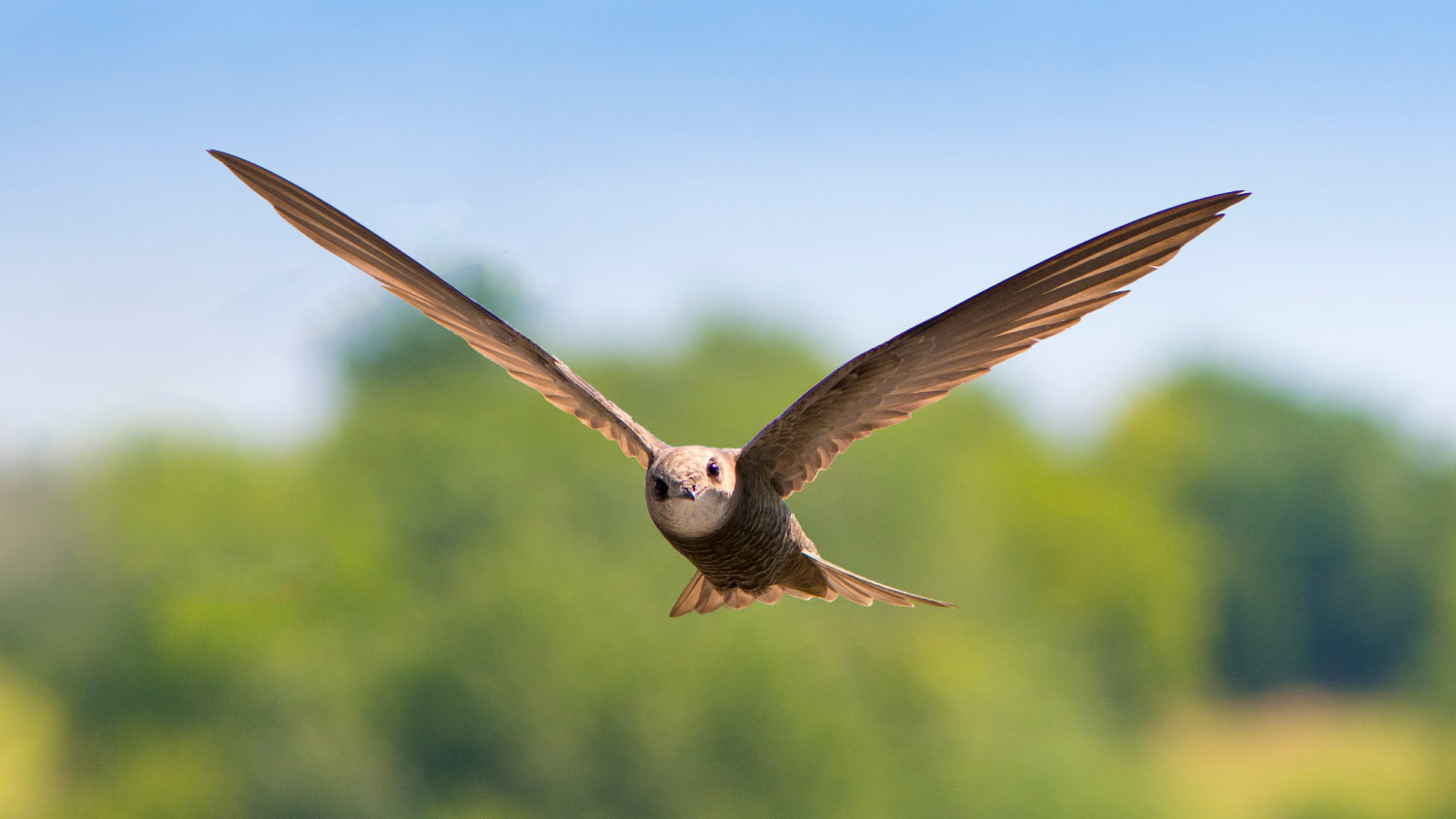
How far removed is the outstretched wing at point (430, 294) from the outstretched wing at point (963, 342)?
0.38 m

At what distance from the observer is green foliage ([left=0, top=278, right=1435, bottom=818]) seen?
39.6 meters

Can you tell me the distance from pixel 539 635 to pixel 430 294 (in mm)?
40625

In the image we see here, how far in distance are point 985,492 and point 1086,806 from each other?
15.8 m

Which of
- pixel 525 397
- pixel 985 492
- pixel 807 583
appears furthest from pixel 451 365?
pixel 807 583

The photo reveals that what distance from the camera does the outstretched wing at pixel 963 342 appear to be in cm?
292

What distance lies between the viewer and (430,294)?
12.1ft

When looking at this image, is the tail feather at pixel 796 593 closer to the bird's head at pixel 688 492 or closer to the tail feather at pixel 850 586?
the tail feather at pixel 850 586

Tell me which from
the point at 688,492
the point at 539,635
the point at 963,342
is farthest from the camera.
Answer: the point at 539,635

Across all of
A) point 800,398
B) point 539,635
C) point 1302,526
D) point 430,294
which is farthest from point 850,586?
point 1302,526

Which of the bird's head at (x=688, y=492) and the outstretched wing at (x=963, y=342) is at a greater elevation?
the outstretched wing at (x=963, y=342)

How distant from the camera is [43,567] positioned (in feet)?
98.1

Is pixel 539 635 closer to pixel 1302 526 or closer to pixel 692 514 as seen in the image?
pixel 1302 526

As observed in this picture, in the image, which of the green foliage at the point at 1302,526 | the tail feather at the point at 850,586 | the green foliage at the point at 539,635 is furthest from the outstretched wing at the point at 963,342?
the green foliage at the point at 1302,526

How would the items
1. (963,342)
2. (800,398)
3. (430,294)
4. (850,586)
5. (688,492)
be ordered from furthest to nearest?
(850,586) → (430,294) → (963,342) → (800,398) → (688,492)
